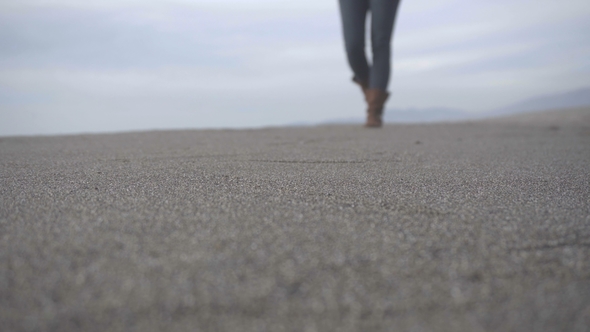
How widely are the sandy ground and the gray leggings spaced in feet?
7.20

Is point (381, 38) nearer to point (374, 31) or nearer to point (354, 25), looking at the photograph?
point (374, 31)

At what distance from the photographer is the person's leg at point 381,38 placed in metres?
2.91

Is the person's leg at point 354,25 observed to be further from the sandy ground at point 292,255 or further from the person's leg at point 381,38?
the sandy ground at point 292,255

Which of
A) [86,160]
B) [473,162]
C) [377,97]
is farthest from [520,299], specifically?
[377,97]

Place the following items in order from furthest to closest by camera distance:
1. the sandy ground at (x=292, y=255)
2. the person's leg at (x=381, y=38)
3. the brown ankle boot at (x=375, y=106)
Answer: the brown ankle boot at (x=375, y=106)
the person's leg at (x=381, y=38)
the sandy ground at (x=292, y=255)

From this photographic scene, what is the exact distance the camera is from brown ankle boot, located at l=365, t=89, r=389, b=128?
3174 millimetres

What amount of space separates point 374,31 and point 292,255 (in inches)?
110

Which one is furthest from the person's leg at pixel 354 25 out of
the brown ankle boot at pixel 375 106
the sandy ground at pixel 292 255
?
the sandy ground at pixel 292 255

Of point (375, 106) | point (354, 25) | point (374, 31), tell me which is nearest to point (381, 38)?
point (374, 31)

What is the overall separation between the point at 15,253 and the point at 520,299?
602mm

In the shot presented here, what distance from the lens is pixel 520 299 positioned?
17.8 inches

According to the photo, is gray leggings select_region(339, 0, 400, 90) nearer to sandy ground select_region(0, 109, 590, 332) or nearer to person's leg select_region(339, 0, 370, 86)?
person's leg select_region(339, 0, 370, 86)

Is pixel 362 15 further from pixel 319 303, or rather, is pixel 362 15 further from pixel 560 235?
pixel 319 303

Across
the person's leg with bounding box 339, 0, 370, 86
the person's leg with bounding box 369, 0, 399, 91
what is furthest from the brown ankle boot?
the person's leg with bounding box 339, 0, 370, 86
